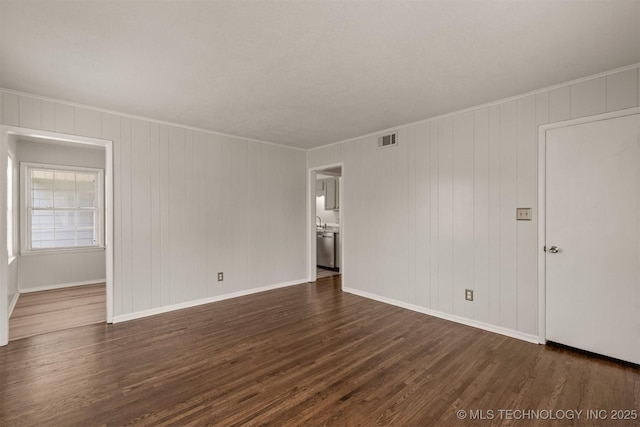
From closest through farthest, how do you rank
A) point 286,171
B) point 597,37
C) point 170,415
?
point 170,415, point 597,37, point 286,171

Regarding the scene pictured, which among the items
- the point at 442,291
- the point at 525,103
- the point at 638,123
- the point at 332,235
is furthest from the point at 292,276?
the point at 638,123

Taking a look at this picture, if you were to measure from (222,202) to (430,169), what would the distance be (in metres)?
3.08

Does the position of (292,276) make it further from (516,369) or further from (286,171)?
(516,369)

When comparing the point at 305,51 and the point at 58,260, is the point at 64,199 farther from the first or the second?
the point at 305,51

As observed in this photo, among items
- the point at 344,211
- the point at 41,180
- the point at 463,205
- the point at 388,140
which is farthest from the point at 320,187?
the point at 41,180

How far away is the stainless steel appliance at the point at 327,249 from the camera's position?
22.8 ft

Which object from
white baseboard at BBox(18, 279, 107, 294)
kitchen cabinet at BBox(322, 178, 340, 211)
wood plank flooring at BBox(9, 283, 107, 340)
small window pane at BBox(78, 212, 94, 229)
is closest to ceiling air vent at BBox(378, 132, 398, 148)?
kitchen cabinet at BBox(322, 178, 340, 211)

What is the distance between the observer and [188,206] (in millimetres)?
4387

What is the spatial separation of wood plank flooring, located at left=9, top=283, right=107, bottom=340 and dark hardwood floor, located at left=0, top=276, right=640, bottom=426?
31 cm

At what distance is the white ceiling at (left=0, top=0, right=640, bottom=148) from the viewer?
1.89 meters

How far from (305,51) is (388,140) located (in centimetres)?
241

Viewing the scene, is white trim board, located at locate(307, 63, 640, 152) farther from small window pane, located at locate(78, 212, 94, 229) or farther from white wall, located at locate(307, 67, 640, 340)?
small window pane, located at locate(78, 212, 94, 229)

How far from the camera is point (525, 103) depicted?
319cm

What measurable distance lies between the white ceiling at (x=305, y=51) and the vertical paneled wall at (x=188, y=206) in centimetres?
37
